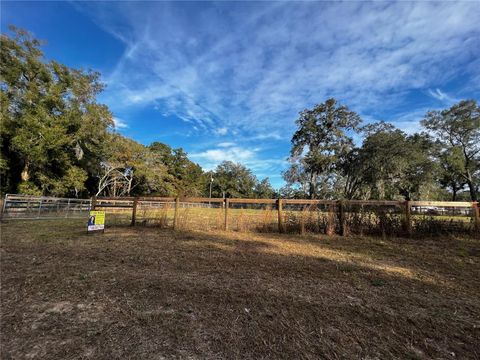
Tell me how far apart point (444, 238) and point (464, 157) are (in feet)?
84.7

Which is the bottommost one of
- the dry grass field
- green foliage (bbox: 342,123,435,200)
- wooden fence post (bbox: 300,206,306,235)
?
the dry grass field

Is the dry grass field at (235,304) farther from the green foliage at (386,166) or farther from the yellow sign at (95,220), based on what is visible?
the green foliage at (386,166)

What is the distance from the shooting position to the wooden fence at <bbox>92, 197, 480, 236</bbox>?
7.16 metres

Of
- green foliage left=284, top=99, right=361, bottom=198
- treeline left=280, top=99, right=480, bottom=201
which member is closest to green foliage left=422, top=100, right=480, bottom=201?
treeline left=280, top=99, right=480, bottom=201

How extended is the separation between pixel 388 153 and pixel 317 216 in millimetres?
16872

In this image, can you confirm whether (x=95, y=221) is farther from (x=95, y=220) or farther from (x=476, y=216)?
(x=476, y=216)

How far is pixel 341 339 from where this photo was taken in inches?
80.0

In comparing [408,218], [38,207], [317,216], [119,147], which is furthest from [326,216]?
[119,147]

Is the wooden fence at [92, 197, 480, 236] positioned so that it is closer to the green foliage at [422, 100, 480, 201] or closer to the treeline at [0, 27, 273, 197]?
the treeline at [0, 27, 273, 197]

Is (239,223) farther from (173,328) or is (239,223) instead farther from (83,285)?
(173,328)

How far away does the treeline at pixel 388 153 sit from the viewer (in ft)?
68.9

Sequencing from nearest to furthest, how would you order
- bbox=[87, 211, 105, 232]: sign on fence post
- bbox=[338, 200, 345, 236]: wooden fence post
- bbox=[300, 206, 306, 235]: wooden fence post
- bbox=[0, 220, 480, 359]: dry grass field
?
bbox=[0, 220, 480, 359]: dry grass field → bbox=[87, 211, 105, 232]: sign on fence post → bbox=[338, 200, 345, 236]: wooden fence post → bbox=[300, 206, 306, 235]: wooden fence post

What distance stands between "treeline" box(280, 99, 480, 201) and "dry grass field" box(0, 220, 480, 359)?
18.3 metres

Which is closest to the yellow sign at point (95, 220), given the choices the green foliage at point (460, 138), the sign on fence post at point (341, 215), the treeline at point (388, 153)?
the sign on fence post at point (341, 215)
